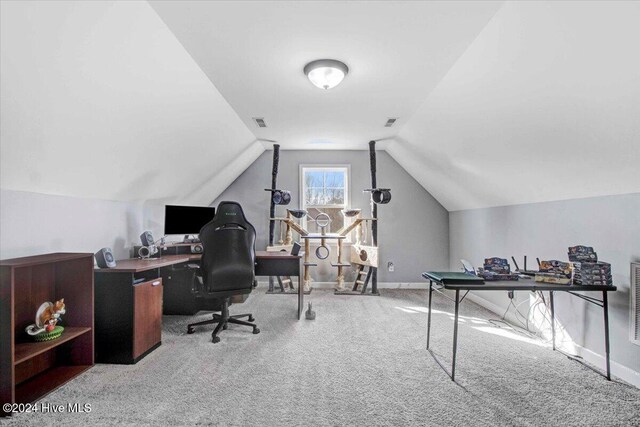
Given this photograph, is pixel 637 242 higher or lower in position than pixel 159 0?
lower

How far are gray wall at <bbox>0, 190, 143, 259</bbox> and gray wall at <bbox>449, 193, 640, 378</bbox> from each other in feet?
14.7

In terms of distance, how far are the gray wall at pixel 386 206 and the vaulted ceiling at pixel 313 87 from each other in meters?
1.93

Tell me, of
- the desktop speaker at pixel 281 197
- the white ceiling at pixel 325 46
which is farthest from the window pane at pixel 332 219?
the white ceiling at pixel 325 46

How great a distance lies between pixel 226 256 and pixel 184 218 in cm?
138

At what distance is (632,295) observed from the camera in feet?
7.15

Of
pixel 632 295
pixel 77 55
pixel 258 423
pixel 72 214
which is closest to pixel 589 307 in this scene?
pixel 632 295

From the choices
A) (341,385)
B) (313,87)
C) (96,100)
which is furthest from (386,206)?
(96,100)

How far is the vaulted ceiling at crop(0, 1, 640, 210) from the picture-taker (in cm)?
167

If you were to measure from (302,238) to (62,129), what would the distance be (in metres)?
3.59

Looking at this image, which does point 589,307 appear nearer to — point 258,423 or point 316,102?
point 258,423

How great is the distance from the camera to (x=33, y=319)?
2.24 m

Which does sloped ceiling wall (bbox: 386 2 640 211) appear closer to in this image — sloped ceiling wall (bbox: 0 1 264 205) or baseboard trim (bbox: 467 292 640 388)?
→ baseboard trim (bbox: 467 292 640 388)

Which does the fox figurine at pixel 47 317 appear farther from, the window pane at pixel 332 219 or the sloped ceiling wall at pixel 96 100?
the window pane at pixel 332 219

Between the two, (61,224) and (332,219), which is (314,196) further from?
(61,224)
